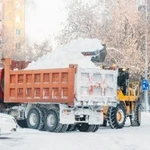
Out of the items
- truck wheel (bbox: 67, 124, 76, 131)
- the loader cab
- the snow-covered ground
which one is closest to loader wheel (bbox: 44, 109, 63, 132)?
truck wheel (bbox: 67, 124, 76, 131)

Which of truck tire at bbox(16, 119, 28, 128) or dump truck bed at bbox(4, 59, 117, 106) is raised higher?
dump truck bed at bbox(4, 59, 117, 106)

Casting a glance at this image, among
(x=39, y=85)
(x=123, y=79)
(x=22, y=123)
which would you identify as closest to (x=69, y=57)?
(x=39, y=85)

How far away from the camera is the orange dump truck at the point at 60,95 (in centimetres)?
2086

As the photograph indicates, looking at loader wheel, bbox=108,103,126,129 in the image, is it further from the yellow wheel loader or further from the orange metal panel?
the orange metal panel

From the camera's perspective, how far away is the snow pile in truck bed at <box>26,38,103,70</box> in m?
21.7

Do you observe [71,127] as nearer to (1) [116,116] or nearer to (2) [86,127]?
(2) [86,127]

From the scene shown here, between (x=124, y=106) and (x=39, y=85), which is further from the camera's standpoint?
(x=124, y=106)

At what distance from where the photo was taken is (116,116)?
80.0ft

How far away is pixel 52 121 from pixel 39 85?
1.52 meters

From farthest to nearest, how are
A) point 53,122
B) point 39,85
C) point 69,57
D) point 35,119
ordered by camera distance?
point 69,57 → point 35,119 → point 39,85 → point 53,122

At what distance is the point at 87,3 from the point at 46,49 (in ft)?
92.7

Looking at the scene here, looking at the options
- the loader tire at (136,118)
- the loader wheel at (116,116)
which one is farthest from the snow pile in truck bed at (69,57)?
the loader tire at (136,118)

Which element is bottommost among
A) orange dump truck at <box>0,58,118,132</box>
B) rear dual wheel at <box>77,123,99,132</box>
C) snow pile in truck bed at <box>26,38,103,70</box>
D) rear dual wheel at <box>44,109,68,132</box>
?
rear dual wheel at <box>77,123,99,132</box>

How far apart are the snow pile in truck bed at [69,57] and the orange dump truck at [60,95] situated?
0.45 m
